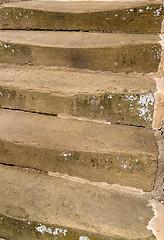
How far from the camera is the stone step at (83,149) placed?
3.42 feet

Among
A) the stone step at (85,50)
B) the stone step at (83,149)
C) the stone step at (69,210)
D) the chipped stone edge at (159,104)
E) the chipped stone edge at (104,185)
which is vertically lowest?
the stone step at (69,210)

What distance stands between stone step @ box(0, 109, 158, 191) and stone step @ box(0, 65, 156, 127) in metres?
0.06

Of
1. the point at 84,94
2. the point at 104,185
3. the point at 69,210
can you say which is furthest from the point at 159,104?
the point at 69,210

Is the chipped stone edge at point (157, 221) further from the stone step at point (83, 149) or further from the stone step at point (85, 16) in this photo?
the stone step at point (85, 16)

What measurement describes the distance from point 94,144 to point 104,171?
0.14 m

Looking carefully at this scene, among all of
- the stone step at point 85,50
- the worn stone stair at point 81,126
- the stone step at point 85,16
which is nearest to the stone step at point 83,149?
the worn stone stair at point 81,126

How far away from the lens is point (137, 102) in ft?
3.67

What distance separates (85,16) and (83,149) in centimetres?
92

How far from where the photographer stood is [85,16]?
1.48 meters

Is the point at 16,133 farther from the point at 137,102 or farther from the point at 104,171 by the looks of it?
the point at 137,102

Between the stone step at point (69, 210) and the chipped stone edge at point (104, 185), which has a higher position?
the chipped stone edge at point (104, 185)

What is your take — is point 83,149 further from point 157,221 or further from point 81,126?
point 157,221

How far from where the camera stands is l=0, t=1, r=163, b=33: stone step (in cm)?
137

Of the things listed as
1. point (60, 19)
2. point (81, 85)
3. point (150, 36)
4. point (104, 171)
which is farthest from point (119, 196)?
point (60, 19)
